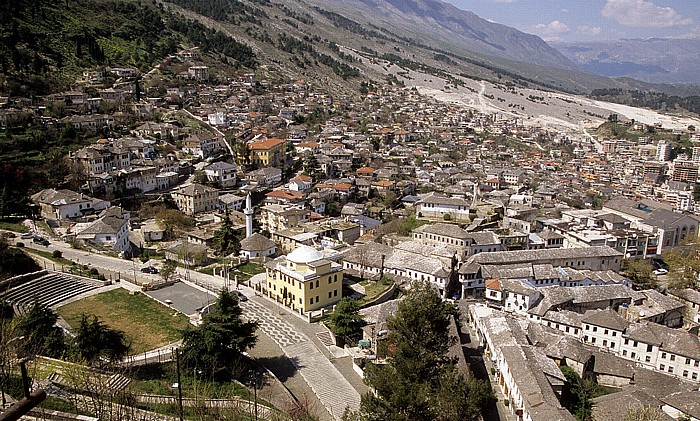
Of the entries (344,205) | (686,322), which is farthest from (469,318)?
(344,205)

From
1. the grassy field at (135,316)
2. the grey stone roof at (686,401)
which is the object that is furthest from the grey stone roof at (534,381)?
the grassy field at (135,316)

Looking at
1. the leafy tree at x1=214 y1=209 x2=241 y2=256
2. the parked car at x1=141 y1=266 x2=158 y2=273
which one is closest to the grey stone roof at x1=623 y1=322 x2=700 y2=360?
the leafy tree at x1=214 y1=209 x2=241 y2=256

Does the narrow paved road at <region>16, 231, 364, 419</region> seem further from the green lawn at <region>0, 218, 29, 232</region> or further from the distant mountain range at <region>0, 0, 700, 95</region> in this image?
the distant mountain range at <region>0, 0, 700, 95</region>

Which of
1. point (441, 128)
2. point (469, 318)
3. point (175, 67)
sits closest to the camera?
point (469, 318)

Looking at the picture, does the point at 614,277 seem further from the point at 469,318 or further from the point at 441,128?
the point at 441,128

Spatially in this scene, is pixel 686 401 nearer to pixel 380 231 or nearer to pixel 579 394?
pixel 579 394
